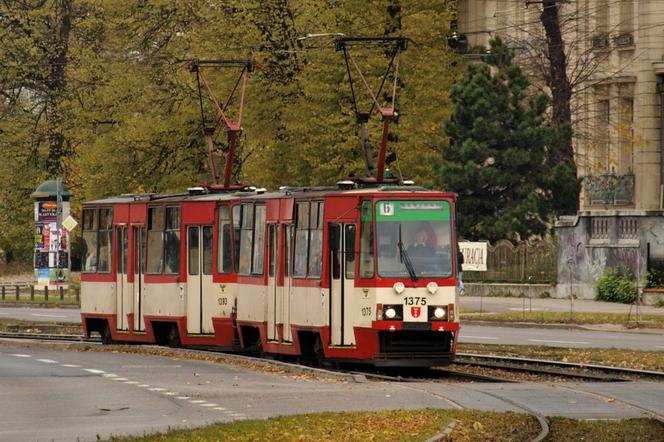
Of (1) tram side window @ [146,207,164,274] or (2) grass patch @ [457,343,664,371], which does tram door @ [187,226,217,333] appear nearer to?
(1) tram side window @ [146,207,164,274]

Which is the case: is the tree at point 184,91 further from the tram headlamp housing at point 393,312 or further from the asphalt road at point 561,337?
the tram headlamp housing at point 393,312

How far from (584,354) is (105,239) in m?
10.7

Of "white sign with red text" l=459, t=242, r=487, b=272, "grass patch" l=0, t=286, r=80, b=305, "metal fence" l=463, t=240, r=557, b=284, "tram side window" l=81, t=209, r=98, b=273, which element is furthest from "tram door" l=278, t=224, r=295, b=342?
"grass patch" l=0, t=286, r=80, b=305

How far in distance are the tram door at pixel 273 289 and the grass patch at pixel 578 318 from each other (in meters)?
14.0

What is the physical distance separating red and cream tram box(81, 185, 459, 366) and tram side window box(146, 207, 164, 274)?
1.5 inches

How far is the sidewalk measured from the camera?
47719 millimetres

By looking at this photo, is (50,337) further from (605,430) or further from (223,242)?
(605,430)

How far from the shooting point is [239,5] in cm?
6309

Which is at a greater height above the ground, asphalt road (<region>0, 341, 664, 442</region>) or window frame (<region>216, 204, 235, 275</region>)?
window frame (<region>216, 204, 235, 275</region>)

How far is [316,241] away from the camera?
27938mm

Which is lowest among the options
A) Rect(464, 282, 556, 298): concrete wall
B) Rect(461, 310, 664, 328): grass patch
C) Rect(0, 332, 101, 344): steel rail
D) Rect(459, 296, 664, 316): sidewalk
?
Rect(0, 332, 101, 344): steel rail

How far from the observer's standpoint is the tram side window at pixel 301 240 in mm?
28422

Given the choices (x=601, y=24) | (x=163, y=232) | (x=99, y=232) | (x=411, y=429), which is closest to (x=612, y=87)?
(x=601, y=24)

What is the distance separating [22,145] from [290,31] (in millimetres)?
14025
